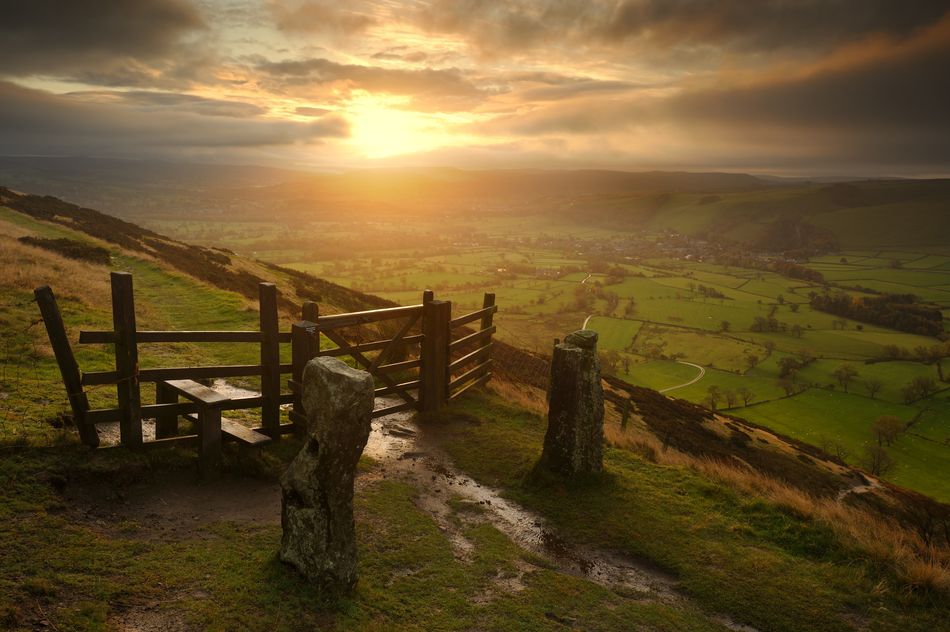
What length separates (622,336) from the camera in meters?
79.1

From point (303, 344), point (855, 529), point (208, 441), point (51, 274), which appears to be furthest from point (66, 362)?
point (51, 274)

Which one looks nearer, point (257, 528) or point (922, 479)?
point (257, 528)

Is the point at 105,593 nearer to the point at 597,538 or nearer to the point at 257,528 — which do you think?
the point at 257,528

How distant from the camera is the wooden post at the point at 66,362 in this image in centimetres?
730

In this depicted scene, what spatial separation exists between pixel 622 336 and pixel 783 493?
70527 mm

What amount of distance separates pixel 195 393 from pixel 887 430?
61.2 m

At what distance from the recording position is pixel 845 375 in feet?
219

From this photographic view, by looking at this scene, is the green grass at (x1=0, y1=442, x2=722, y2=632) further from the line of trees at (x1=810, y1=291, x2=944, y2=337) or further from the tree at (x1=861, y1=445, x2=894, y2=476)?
the line of trees at (x1=810, y1=291, x2=944, y2=337)

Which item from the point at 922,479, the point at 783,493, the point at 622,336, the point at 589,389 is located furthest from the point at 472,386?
the point at 622,336

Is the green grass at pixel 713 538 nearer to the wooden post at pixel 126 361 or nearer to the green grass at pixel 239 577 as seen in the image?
the green grass at pixel 239 577

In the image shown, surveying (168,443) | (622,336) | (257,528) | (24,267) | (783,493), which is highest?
(24,267)

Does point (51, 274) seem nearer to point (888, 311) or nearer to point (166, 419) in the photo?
point (166, 419)

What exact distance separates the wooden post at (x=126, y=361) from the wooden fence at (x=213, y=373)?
12mm

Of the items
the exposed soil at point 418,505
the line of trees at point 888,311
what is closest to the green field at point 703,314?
the line of trees at point 888,311
